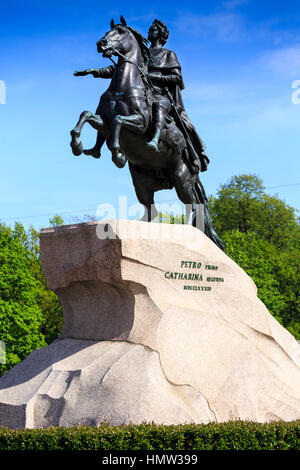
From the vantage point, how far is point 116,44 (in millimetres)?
9875

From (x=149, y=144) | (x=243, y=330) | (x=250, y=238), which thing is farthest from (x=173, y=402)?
(x=250, y=238)

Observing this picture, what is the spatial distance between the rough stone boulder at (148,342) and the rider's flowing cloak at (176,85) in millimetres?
2731

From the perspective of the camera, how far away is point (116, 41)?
9898mm

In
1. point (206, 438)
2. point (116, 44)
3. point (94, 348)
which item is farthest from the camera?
point (116, 44)

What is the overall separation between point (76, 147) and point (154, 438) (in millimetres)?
4645

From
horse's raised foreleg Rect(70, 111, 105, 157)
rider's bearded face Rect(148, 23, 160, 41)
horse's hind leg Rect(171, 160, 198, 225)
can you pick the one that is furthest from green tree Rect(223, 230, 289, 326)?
horse's raised foreleg Rect(70, 111, 105, 157)

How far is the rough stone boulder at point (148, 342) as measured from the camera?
7598 millimetres

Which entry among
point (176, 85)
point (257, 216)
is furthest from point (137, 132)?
point (257, 216)

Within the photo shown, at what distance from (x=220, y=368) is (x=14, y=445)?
10.8ft

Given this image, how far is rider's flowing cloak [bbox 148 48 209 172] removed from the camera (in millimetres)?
11406

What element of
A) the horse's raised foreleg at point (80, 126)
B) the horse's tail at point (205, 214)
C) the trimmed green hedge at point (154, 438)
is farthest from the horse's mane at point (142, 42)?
the trimmed green hedge at point (154, 438)

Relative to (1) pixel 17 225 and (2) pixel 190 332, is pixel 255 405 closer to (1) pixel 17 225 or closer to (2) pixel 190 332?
(2) pixel 190 332

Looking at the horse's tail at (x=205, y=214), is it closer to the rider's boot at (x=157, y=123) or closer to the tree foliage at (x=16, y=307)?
the rider's boot at (x=157, y=123)

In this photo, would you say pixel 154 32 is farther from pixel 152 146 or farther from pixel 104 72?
pixel 152 146
